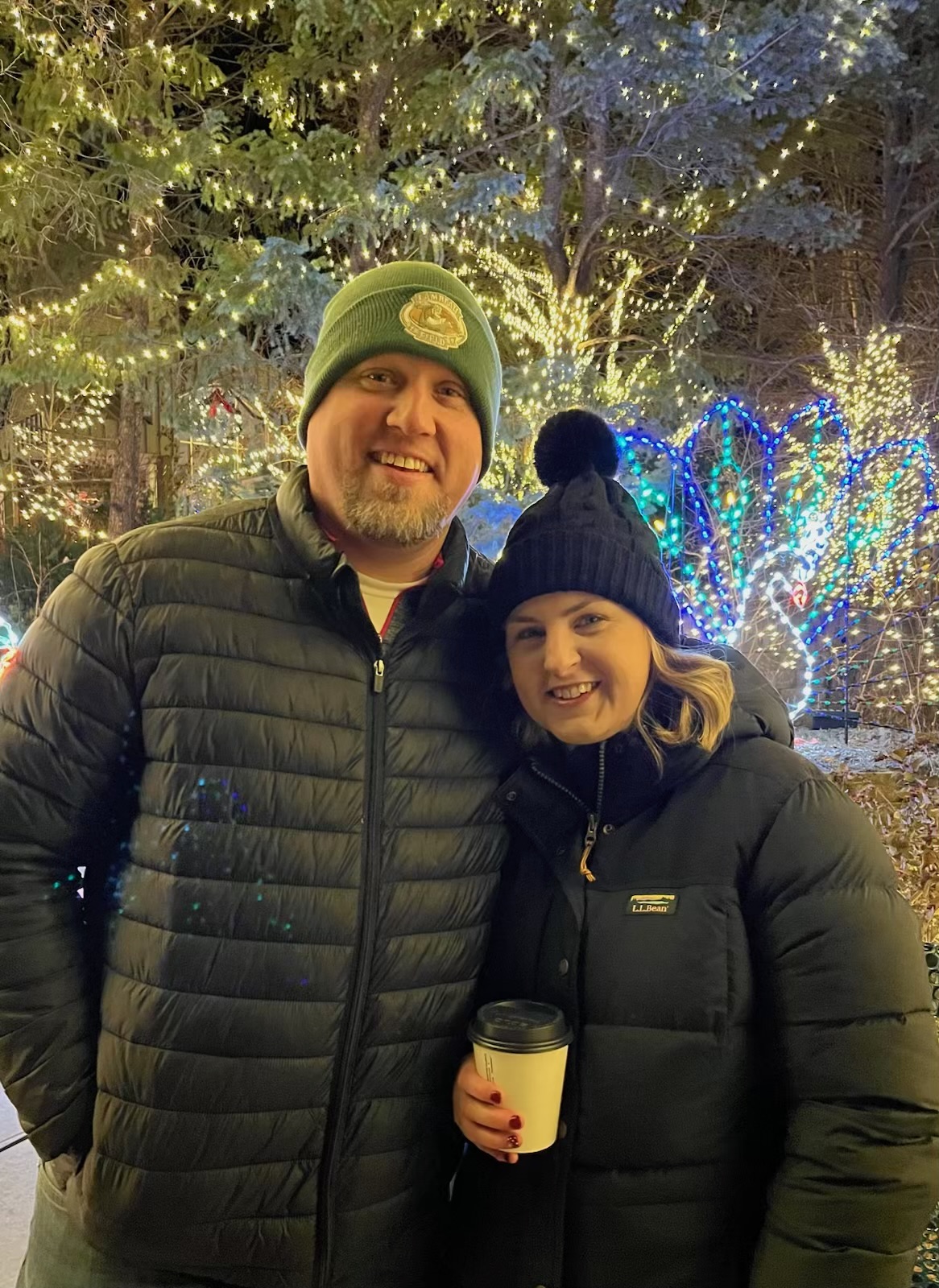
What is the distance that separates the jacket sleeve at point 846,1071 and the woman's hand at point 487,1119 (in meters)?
0.40

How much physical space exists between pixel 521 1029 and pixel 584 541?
2.70ft

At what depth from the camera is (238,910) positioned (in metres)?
1.47

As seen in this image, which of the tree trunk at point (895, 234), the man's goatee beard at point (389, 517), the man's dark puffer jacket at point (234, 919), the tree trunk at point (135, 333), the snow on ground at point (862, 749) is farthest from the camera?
the tree trunk at point (895, 234)

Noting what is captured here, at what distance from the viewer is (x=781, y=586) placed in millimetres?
8250

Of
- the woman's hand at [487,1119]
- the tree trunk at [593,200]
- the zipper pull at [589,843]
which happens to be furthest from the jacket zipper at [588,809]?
the tree trunk at [593,200]

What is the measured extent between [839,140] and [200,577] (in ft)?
38.8

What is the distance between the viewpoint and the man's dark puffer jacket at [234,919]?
4.76 ft

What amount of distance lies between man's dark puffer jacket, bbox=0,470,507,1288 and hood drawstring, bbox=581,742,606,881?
0.71 feet

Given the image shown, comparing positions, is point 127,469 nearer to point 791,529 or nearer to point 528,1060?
point 791,529

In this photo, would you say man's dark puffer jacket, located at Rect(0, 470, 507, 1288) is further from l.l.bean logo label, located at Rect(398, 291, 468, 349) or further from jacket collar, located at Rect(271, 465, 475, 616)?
l.l.bean logo label, located at Rect(398, 291, 468, 349)

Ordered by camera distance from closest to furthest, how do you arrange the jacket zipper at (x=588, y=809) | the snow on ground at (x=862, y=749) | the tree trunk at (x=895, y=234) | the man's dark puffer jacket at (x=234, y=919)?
the man's dark puffer jacket at (x=234, y=919) → the jacket zipper at (x=588, y=809) → the snow on ground at (x=862, y=749) → the tree trunk at (x=895, y=234)

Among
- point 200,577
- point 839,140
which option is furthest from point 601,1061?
point 839,140

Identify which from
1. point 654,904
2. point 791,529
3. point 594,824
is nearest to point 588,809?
point 594,824

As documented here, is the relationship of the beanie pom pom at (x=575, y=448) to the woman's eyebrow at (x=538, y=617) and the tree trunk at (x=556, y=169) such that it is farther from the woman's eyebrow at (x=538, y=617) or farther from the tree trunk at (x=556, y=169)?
the tree trunk at (x=556, y=169)
